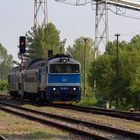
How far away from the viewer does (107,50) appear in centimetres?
7962

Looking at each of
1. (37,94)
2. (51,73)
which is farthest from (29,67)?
(51,73)

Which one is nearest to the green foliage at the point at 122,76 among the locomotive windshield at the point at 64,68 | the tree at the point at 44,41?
the locomotive windshield at the point at 64,68

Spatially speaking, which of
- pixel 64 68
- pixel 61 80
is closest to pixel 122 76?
pixel 64 68

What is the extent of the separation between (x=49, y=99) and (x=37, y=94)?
16.3 feet

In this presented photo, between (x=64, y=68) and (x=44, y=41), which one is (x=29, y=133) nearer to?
(x=64, y=68)

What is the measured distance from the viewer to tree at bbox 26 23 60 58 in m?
95.2

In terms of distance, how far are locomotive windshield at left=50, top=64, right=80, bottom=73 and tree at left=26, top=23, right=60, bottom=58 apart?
51.4 meters

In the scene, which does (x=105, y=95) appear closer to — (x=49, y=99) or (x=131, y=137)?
(x=49, y=99)

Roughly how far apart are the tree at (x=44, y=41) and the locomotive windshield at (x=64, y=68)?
51.4 m

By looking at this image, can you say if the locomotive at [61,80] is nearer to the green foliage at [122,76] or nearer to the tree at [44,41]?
the green foliage at [122,76]

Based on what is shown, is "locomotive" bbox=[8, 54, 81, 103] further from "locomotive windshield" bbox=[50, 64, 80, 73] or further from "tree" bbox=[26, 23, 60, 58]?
"tree" bbox=[26, 23, 60, 58]

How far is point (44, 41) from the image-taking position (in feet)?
322

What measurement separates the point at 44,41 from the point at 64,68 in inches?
2253

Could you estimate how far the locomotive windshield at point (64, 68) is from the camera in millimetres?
41031
